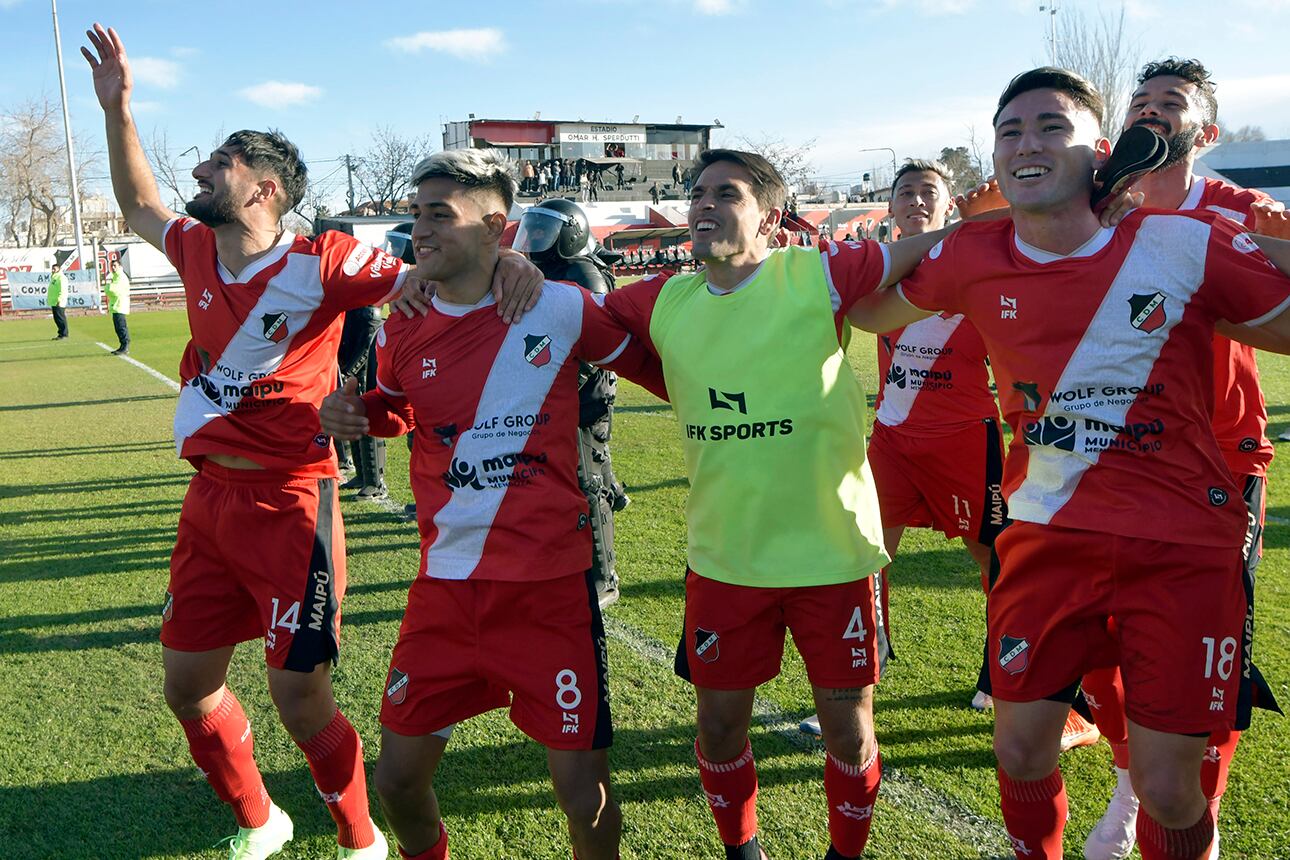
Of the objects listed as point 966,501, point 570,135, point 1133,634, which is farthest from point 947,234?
point 570,135

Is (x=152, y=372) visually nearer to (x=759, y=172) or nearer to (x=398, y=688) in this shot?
(x=398, y=688)

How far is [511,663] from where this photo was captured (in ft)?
9.68

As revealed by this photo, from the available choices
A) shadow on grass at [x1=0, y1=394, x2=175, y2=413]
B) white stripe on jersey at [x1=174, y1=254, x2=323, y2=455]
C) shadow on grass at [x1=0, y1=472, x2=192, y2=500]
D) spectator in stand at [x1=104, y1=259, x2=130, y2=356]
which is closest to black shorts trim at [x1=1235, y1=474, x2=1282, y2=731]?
white stripe on jersey at [x1=174, y1=254, x2=323, y2=455]

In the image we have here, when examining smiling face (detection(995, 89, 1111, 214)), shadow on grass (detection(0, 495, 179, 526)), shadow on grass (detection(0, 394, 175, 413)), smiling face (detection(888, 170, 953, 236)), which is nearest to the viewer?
smiling face (detection(995, 89, 1111, 214))

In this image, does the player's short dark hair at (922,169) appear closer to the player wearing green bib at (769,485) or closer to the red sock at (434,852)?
the player wearing green bib at (769,485)

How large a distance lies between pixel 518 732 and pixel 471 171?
2.64 m

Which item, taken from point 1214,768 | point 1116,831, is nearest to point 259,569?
point 1116,831

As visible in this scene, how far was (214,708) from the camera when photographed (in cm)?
365

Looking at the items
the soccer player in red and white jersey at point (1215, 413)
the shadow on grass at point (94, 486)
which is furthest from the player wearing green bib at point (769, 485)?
the shadow on grass at point (94, 486)

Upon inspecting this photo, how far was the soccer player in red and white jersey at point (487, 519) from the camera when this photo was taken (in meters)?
2.95

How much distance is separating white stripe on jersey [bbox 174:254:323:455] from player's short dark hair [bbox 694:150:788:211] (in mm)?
1499

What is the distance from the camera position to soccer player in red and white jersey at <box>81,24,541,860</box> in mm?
3545

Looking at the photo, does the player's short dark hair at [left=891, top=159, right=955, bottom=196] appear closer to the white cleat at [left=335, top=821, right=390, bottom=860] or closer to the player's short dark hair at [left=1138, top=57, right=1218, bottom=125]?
the player's short dark hair at [left=1138, top=57, right=1218, bottom=125]

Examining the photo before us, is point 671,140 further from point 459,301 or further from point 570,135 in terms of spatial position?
point 459,301
